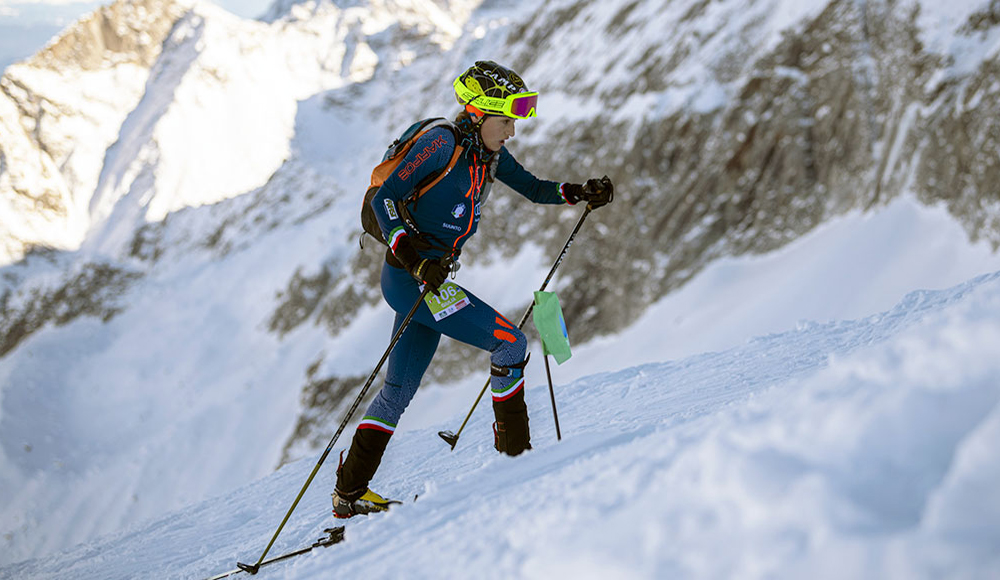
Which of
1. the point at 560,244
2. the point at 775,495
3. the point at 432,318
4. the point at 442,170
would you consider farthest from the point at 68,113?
the point at 775,495

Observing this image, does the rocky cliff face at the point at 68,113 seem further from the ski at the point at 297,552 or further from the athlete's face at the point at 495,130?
the athlete's face at the point at 495,130

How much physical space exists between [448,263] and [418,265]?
28 cm

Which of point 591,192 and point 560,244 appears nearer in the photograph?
point 591,192

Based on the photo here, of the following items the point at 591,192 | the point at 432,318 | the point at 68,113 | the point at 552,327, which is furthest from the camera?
the point at 68,113

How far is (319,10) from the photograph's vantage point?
88.9 metres

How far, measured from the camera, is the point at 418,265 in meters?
3.99

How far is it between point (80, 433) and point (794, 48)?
35.4 metres

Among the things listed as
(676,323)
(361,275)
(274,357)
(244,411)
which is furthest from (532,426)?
(274,357)

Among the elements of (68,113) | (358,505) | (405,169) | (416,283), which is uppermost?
(405,169)

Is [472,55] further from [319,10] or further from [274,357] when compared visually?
[319,10]

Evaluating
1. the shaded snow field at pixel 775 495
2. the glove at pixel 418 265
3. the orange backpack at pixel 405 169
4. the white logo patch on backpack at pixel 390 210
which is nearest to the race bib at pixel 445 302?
the glove at pixel 418 265

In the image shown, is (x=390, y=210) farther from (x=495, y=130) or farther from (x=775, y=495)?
(x=775, y=495)

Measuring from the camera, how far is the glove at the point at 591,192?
5098 mm

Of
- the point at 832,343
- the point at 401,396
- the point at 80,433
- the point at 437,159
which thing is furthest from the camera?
the point at 80,433
